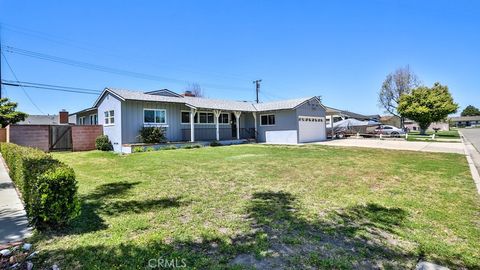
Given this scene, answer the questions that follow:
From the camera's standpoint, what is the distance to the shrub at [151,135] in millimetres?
17516

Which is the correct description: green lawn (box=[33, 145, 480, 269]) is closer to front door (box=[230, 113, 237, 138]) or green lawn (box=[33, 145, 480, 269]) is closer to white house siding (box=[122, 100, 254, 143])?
white house siding (box=[122, 100, 254, 143])

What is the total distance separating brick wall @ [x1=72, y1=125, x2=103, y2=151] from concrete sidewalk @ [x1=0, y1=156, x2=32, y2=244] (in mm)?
12210

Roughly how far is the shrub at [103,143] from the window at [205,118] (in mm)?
6922

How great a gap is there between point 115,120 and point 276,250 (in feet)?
56.0

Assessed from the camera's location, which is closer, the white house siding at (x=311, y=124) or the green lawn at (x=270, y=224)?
the green lawn at (x=270, y=224)

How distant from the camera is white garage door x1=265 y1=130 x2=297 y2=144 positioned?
22375 mm

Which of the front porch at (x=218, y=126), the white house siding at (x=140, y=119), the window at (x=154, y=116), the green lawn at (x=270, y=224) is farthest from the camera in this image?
the front porch at (x=218, y=126)

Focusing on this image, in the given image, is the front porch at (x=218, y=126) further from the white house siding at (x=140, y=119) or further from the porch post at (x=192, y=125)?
the white house siding at (x=140, y=119)

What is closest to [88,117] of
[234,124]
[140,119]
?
[140,119]

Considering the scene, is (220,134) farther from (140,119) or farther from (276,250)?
(276,250)

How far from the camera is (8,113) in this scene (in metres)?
25.0

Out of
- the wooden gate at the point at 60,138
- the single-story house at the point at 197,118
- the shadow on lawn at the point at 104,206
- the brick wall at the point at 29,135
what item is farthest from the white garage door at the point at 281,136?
the shadow on lawn at the point at 104,206

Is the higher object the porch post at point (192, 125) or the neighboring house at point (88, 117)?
the neighboring house at point (88, 117)

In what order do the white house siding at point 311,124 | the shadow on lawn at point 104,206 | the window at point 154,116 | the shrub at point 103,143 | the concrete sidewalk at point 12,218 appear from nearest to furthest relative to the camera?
the concrete sidewalk at point 12,218, the shadow on lawn at point 104,206, the shrub at point 103,143, the window at point 154,116, the white house siding at point 311,124
